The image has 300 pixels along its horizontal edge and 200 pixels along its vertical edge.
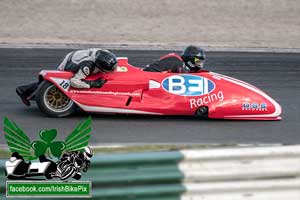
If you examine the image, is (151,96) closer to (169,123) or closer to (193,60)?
(169,123)

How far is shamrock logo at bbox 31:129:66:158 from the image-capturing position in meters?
5.96

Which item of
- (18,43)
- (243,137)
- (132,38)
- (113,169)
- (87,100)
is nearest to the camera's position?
(113,169)

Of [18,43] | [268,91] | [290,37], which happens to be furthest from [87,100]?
[290,37]

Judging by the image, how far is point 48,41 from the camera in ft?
60.4

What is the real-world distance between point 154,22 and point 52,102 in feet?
38.6

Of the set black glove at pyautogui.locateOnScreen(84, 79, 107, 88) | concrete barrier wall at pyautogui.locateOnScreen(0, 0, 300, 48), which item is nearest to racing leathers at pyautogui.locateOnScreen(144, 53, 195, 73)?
black glove at pyautogui.locateOnScreen(84, 79, 107, 88)

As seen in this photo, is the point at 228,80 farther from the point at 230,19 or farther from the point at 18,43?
the point at 230,19

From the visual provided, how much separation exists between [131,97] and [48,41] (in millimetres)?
8493

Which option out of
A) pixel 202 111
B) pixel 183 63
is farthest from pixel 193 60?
pixel 202 111

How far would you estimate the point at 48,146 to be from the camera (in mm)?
Answer: 6000

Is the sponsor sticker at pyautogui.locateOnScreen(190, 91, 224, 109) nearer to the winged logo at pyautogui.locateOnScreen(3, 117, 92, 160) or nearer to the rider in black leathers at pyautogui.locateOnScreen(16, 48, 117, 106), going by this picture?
the rider in black leathers at pyautogui.locateOnScreen(16, 48, 117, 106)

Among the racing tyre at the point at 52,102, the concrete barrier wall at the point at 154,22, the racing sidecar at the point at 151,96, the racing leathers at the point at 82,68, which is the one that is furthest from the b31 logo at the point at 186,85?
the concrete barrier wall at the point at 154,22

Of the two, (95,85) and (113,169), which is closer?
(113,169)

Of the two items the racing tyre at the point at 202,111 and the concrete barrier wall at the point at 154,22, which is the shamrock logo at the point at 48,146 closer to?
the racing tyre at the point at 202,111
